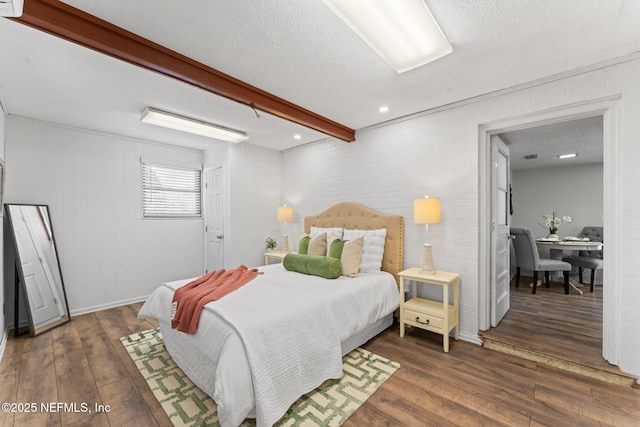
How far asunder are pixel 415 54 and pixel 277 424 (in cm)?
270

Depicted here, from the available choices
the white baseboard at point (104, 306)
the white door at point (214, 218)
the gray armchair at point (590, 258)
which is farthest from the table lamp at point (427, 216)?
the white baseboard at point (104, 306)

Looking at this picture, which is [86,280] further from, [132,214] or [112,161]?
[112,161]

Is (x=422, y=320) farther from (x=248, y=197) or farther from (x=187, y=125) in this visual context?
(x=187, y=125)

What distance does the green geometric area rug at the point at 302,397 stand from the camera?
178 cm

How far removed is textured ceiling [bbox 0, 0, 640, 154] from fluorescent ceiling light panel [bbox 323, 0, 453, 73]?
0.08 meters

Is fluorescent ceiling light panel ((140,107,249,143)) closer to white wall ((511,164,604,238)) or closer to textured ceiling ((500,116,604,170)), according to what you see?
textured ceiling ((500,116,604,170))

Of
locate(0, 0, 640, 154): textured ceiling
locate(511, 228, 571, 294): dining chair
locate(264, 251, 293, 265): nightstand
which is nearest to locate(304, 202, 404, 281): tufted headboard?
locate(264, 251, 293, 265): nightstand

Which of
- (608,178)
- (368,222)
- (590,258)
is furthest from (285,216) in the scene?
(590,258)

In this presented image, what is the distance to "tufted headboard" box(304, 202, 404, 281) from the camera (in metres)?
3.37

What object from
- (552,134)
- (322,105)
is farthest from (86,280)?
(552,134)

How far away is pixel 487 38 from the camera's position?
1.88m

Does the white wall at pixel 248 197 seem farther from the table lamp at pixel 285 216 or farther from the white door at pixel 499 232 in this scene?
the white door at pixel 499 232

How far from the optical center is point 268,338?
1806mm

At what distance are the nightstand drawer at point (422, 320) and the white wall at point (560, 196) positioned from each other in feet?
16.2
